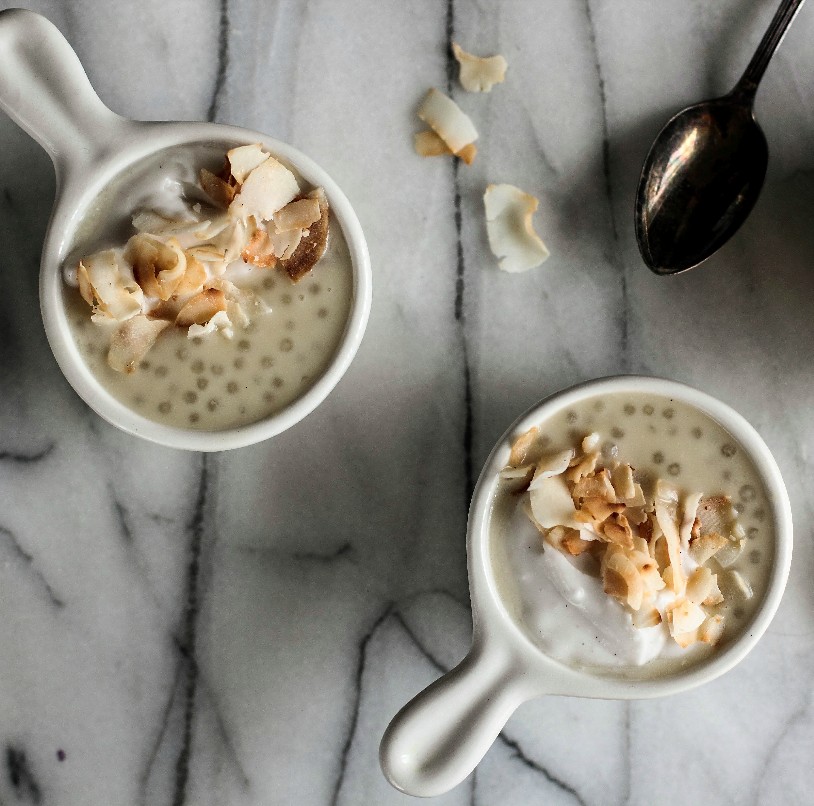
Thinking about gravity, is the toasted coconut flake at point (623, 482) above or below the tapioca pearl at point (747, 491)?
above

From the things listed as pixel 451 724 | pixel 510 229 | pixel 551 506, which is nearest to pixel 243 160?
pixel 510 229

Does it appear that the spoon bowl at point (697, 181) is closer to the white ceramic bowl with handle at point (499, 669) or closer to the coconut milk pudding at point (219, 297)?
the white ceramic bowl with handle at point (499, 669)

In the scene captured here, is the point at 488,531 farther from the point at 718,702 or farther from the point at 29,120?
the point at 29,120

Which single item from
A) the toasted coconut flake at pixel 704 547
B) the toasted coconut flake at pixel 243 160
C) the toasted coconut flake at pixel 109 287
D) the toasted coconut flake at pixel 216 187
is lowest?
the toasted coconut flake at pixel 704 547

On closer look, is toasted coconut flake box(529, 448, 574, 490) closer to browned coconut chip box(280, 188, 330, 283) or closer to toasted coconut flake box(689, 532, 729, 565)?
toasted coconut flake box(689, 532, 729, 565)

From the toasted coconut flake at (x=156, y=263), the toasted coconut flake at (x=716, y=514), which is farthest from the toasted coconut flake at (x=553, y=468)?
the toasted coconut flake at (x=156, y=263)

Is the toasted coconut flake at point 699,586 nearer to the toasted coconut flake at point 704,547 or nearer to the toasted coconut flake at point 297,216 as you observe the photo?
the toasted coconut flake at point 704,547

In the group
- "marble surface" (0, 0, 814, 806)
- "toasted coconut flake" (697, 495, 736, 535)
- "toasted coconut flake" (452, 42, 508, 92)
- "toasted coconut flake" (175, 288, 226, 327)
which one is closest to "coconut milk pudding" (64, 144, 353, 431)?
"toasted coconut flake" (175, 288, 226, 327)

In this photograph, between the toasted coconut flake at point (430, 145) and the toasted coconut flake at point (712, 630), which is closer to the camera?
the toasted coconut flake at point (712, 630)
